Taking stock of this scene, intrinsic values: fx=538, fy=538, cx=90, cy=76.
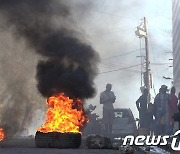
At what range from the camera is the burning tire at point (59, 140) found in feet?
41.4

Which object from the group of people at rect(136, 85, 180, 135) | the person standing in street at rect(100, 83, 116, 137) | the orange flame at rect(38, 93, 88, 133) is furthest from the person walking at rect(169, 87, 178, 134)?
the orange flame at rect(38, 93, 88, 133)

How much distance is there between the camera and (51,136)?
1272 cm

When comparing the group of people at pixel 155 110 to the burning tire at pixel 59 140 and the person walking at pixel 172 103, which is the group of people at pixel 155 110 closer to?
the person walking at pixel 172 103

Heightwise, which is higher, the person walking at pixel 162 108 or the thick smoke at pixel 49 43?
the thick smoke at pixel 49 43

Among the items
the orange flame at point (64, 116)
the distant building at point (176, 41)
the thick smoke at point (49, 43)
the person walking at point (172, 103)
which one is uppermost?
the distant building at point (176, 41)

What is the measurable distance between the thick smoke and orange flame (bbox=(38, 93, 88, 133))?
1.12 meters

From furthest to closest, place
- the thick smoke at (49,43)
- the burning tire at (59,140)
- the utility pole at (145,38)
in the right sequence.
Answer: the utility pole at (145,38) → the thick smoke at (49,43) → the burning tire at (59,140)

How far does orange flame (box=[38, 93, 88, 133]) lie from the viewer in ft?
44.4

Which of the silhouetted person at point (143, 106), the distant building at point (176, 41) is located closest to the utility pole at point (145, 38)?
the distant building at point (176, 41)

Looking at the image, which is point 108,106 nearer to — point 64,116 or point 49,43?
point 49,43

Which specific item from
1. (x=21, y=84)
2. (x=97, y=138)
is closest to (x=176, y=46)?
(x=21, y=84)

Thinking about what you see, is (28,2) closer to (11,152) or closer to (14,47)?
(14,47)

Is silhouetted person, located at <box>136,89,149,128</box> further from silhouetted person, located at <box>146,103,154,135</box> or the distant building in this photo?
the distant building

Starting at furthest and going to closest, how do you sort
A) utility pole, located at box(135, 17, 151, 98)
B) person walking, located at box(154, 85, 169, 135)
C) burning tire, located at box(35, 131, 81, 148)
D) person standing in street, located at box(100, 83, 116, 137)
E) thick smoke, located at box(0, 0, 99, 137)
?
utility pole, located at box(135, 17, 151, 98)
person standing in street, located at box(100, 83, 116, 137)
person walking, located at box(154, 85, 169, 135)
thick smoke, located at box(0, 0, 99, 137)
burning tire, located at box(35, 131, 81, 148)
